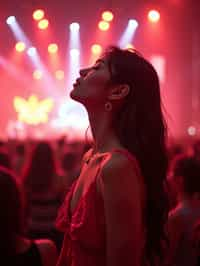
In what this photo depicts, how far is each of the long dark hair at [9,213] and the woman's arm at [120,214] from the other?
1.36ft

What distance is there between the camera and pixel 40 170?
12.2ft

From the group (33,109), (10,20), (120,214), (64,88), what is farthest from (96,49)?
(120,214)

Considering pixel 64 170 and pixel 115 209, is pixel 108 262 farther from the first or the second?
pixel 64 170

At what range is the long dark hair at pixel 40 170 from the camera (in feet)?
11.7

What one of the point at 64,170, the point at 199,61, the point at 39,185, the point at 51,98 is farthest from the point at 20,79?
the point at 39,185

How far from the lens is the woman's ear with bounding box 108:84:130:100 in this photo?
156 cm

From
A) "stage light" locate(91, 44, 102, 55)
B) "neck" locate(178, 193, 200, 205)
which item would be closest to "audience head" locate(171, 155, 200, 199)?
"neck" locate(178, 193, 200, 205)

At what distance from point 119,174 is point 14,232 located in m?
0.52

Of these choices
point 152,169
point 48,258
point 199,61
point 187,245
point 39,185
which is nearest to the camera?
point 152,169

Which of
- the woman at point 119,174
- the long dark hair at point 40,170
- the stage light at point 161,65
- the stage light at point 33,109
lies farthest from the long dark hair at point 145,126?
the stage light at point 33,109

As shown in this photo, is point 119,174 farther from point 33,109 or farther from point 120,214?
point 33,109

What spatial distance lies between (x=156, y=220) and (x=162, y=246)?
0.13m

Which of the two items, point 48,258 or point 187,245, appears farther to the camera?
point 187,245

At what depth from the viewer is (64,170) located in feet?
15.2
